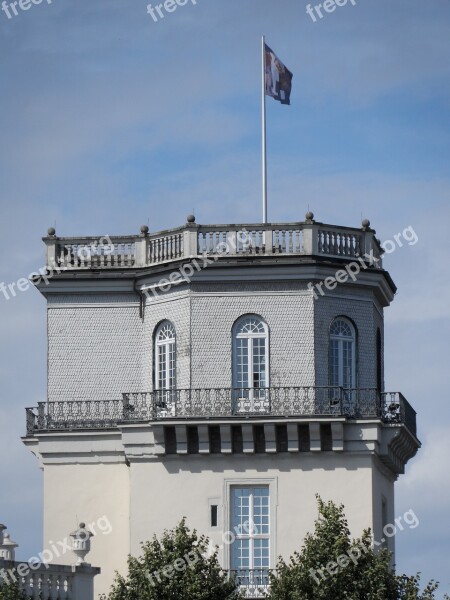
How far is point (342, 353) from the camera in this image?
71312 mm

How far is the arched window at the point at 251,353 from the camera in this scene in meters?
70.6

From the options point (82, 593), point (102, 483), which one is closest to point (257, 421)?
point (102, 483)

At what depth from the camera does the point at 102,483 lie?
71812 millimetres

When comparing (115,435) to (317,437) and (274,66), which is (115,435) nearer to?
(317,437)

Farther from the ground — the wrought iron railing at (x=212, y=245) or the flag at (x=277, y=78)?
the flag at (x=277, y=78)

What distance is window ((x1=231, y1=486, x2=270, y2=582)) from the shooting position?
69250 mm

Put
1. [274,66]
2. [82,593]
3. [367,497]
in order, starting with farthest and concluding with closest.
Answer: [274,66], [367,497], [82,593]

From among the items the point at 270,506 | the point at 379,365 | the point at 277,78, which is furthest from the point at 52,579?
the point at 277,78

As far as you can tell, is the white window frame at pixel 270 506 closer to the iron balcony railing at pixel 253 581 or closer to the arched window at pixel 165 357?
the iron balcony railing at pixel 253 581

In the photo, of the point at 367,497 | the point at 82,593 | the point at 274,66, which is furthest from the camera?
the point at 274,66

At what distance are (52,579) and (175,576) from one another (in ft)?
21.9

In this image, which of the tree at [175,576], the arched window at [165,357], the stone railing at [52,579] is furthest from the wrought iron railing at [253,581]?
the stone railing at [52,579]

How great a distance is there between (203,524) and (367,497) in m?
5.04

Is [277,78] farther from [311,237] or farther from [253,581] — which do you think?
[253,581]
